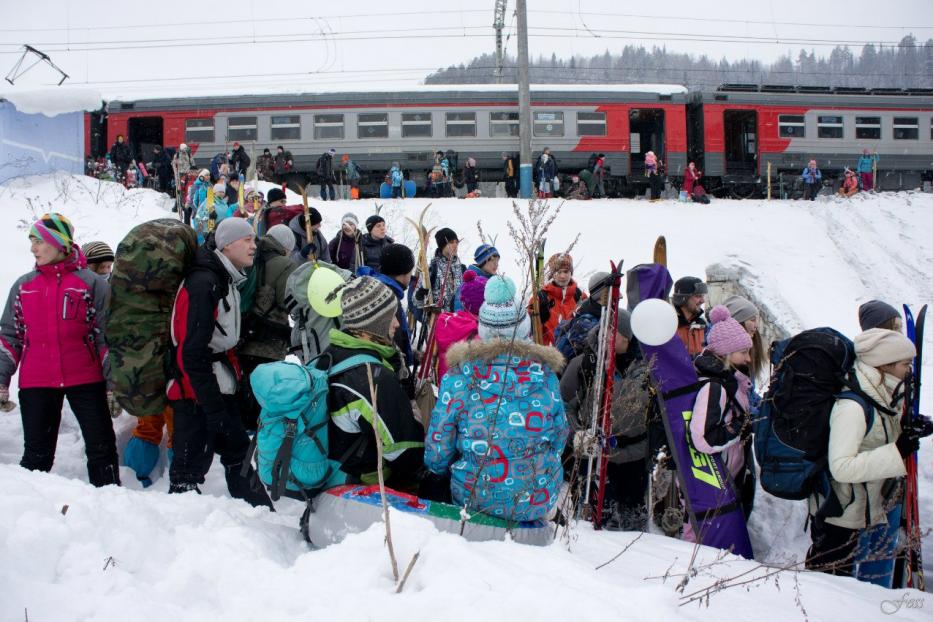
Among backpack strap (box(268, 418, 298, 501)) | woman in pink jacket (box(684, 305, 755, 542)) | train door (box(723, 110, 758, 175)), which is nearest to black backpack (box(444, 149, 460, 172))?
train door (box(723, 110, 758, 175))

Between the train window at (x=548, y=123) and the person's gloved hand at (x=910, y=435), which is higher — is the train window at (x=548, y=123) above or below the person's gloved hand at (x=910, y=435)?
above

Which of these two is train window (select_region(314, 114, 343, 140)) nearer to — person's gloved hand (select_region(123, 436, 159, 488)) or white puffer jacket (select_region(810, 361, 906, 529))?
person's gloved hand (select_region(123, 436, 159, 488))

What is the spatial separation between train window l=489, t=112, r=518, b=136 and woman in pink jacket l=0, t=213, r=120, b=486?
49.5 feet

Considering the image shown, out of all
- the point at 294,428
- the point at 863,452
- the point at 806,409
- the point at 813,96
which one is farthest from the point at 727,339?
the point at 813,96

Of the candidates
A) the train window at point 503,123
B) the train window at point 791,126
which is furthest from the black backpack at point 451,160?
the train window at point 791,126

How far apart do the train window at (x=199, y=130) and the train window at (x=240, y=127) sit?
54 cm

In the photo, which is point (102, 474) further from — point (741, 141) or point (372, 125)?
point (741, 141)

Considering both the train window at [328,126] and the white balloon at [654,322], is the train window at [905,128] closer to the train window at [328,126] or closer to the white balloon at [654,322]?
the train window at [328,126]

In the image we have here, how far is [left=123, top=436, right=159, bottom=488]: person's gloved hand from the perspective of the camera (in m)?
3.78

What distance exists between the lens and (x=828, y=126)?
1888 centimetres

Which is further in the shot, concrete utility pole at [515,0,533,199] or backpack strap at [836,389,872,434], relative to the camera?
concrete utility pole at [515,0,533,199]

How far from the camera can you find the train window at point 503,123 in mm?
17688

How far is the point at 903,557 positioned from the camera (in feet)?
10.3

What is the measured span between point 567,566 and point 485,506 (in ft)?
1.35
